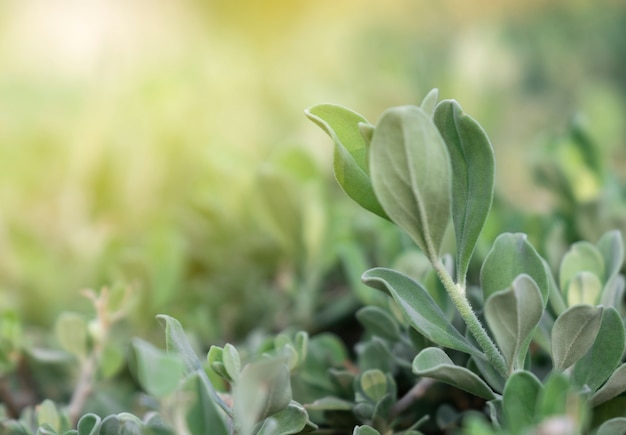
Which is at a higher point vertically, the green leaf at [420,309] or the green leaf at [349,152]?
the green leaf at [349,152]

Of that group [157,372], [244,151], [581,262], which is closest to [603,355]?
[581,262]

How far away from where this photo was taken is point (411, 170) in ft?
1.69

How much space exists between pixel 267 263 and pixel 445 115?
55 centimetres

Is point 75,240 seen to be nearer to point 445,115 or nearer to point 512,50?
point 445,115

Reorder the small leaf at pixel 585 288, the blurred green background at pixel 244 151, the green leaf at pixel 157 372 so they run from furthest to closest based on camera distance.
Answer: the blurred green background at pixel 244 151, the small leaf at pixel 585 288, the green leaf at pixel 157 372

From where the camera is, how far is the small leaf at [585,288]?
67cm

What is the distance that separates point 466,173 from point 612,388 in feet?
0.66

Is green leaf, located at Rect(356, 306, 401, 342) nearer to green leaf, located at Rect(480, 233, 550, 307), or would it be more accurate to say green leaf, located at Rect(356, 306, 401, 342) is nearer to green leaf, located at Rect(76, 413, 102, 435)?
green leaf, located at Rect(480, 233, 550, 307)

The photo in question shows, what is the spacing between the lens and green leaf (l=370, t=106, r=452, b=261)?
0.50 metres

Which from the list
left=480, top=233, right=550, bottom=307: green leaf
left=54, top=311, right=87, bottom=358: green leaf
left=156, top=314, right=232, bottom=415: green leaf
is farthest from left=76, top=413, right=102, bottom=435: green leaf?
left=480, top=233, right=550, bottom=307: green leaf

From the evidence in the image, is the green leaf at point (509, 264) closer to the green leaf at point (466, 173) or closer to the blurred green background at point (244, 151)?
the green leaf at point (466, 173)

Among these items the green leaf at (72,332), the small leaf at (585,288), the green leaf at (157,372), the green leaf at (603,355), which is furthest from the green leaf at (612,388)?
the green leaf at (72,332)

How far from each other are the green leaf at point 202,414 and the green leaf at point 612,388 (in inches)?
11.5

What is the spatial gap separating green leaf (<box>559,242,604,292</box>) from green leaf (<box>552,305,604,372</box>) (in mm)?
152
